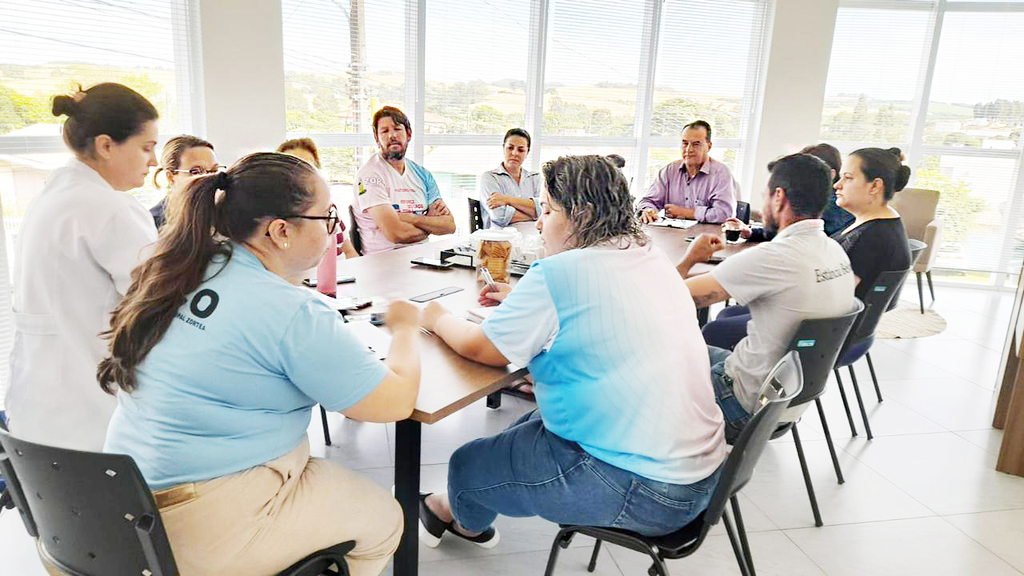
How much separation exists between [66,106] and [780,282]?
6.82ft

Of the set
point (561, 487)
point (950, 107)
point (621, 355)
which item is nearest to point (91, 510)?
point (561, 487)

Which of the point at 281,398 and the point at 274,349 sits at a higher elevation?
the point at 274,349

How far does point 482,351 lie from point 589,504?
1.46 ft

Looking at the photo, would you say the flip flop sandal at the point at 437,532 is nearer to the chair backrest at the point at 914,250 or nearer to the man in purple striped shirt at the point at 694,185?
the chair backrest at the point at 914,250

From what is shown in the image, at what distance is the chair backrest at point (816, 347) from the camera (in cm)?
201

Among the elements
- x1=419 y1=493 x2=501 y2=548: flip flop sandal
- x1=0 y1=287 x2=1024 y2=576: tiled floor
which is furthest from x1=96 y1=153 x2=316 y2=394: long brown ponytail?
x1=0 y1=287 x2=1024 y2=576: tiled floor

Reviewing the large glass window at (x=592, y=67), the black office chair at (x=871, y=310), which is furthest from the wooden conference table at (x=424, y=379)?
the large glass window at (x=592, y=67)

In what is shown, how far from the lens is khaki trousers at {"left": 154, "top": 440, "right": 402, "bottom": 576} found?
4.28 ft

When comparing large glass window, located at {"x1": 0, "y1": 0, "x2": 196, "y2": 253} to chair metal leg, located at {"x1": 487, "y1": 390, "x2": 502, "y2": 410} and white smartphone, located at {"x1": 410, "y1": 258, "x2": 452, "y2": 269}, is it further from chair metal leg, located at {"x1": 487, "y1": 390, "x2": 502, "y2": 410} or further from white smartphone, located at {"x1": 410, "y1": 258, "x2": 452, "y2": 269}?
chair metal leg, located at {"x1": 487, "y1": 390, "x2": 502, "y2": 410}

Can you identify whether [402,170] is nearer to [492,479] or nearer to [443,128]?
[443,128]

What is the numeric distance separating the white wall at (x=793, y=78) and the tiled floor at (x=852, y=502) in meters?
3.01

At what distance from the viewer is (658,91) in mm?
6375

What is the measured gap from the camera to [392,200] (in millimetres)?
3779

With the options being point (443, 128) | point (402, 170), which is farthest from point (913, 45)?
point (402, 170)
